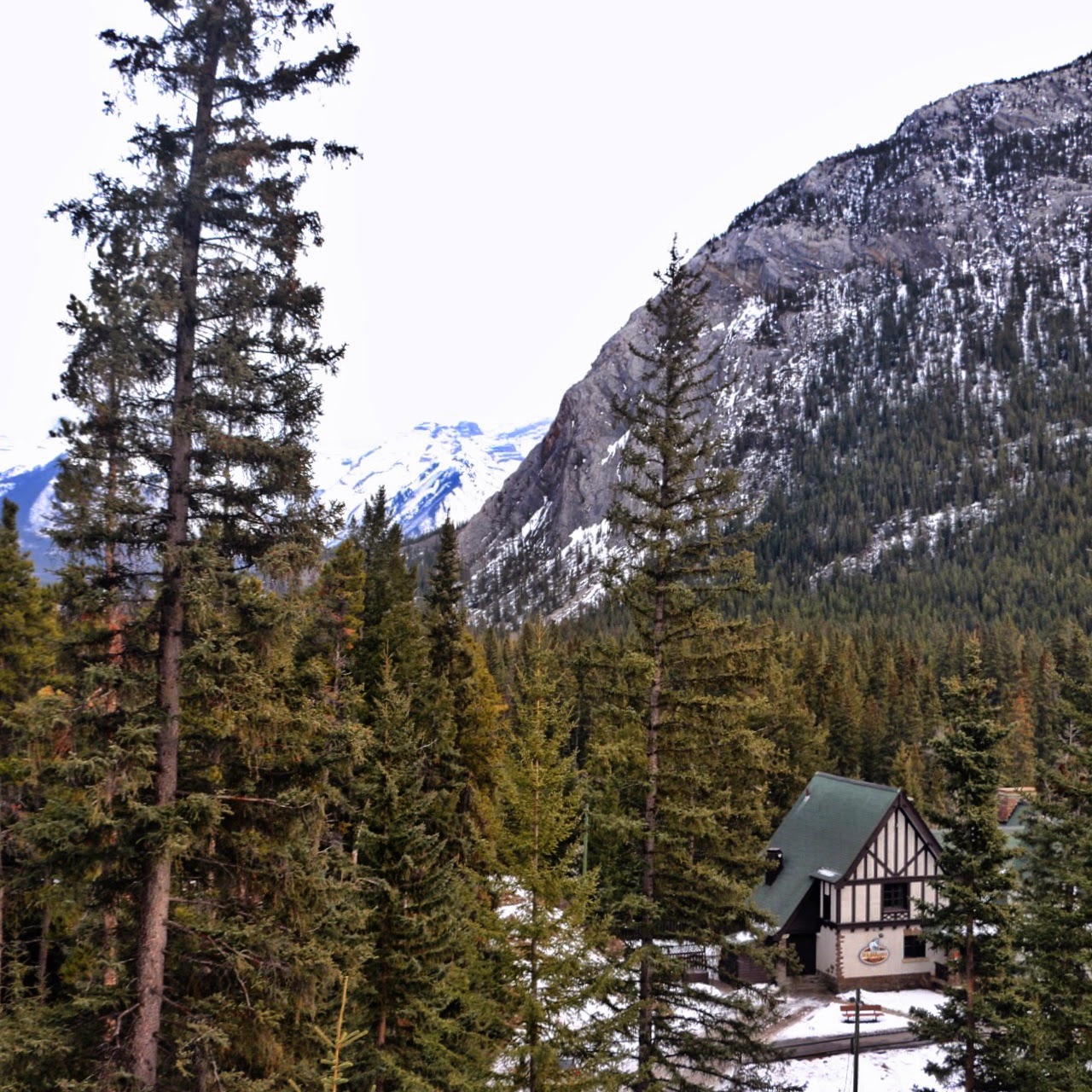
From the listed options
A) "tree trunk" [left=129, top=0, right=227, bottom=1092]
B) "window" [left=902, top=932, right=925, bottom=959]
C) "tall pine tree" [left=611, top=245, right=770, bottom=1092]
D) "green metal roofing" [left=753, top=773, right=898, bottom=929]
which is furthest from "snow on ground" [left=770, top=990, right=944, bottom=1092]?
"tree trunk" [left=129, top=0, right=227, bottom=1092]

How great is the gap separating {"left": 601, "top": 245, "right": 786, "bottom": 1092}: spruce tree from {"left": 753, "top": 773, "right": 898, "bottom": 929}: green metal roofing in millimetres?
20660

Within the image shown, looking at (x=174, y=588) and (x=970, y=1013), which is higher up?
(x=174, y=588)

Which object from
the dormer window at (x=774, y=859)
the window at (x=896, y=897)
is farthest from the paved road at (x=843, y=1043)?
the dormer window at (x=774, y=859)

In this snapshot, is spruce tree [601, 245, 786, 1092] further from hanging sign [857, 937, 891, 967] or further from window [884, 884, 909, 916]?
window [884, 884, 909, 916]

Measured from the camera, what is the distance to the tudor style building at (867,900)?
34.5m

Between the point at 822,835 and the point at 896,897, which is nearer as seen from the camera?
the point at 896,897

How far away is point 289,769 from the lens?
36.0 feet

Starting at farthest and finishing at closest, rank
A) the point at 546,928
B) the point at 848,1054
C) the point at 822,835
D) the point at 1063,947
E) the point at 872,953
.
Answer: the point at 822,835
the point at 872,953
the point at 848,1054
the point at 1063,947
the point at 546,928

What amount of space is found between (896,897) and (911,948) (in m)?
2.24

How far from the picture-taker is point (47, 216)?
10.5 meters

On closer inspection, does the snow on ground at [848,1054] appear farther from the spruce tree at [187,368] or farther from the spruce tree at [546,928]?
the spruce tree at [187,368]

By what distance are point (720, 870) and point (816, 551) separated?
18815 cm

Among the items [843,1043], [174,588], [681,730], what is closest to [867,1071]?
[843,1043]

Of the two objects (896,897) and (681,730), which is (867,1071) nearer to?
(896,897)
